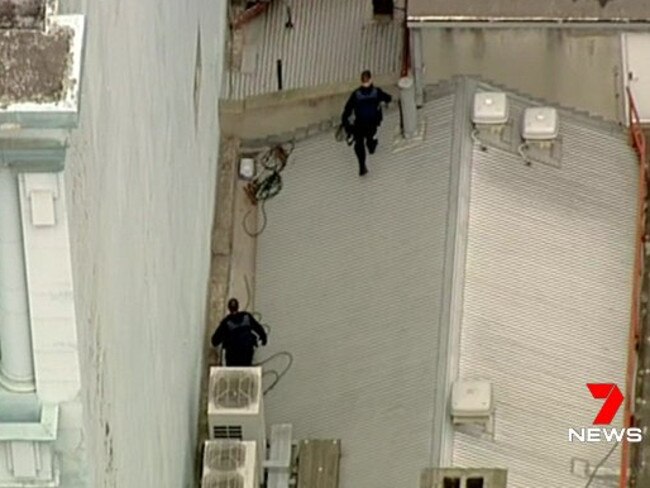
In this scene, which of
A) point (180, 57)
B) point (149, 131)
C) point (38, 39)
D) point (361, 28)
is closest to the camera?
point (38, 39)

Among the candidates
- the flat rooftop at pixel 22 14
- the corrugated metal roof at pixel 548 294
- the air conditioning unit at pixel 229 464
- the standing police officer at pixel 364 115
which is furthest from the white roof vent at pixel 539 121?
the flat rooftop at pixel 22 14

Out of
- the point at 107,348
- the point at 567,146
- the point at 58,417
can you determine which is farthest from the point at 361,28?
the point at 58,417

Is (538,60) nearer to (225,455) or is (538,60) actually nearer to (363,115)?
(363,115)

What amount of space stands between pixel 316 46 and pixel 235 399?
7.49 metres

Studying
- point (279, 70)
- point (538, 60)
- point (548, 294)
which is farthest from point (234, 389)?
point (279, 70)

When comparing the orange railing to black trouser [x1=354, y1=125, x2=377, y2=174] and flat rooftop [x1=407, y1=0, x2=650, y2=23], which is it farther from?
black trouser [x1=354, y1=125, x2=377, y2=174]

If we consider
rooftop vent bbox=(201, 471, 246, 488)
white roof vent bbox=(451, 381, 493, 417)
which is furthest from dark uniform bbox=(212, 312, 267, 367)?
white roof vent bbox=(451, 381, 493, 417)

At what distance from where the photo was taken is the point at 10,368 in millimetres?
18609

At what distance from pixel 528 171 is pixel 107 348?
479 inches

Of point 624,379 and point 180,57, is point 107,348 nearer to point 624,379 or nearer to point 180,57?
point 180,57

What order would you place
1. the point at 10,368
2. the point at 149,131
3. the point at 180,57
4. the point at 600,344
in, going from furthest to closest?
the point at 600,344 < the point at 180,57 < the point at 149,131 < the point at 10,368

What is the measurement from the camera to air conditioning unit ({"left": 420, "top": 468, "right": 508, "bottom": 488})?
28.4 m

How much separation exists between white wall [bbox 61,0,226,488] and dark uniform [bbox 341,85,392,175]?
1976 millimetres

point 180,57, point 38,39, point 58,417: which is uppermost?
point 180,57
